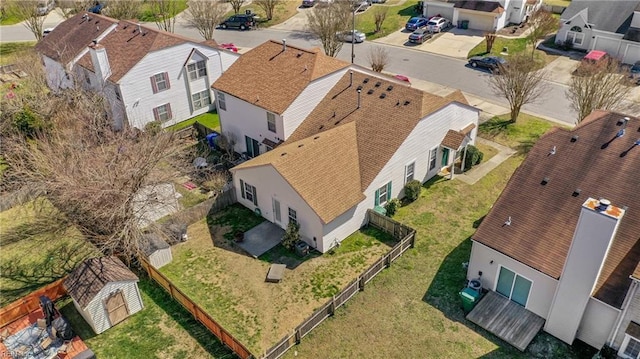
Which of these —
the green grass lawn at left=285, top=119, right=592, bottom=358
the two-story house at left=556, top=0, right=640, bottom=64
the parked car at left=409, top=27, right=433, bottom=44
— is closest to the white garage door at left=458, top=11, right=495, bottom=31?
the parked car at left=409, top=27, right=433, bottom=44

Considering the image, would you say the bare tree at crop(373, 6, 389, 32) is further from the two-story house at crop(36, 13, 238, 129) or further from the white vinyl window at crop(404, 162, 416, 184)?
the white vinyl window at crop(404, 162, 416, 184)

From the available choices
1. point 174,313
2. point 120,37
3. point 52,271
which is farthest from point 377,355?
point 120,37

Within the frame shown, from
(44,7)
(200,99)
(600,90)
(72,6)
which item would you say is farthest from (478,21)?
(44,7)

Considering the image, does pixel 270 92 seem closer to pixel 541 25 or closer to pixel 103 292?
pixel 103 292

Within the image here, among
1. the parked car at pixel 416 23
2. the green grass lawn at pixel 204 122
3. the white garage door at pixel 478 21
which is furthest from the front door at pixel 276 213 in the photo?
the white garage door at pixel 478 21

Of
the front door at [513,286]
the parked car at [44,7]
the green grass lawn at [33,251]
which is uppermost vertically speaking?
the parked car at [44,7]

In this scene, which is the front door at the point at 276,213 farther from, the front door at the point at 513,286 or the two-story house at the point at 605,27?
the two-story house at the point at 605,27
